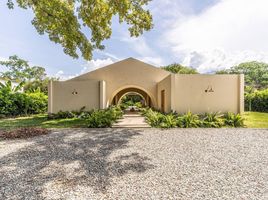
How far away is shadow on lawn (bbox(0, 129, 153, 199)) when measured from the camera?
4262mm

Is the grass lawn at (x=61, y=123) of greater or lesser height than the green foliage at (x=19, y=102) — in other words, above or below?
below

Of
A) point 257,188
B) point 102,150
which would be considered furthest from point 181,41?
point 257,188

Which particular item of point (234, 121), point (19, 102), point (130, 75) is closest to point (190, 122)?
point (234, 121)

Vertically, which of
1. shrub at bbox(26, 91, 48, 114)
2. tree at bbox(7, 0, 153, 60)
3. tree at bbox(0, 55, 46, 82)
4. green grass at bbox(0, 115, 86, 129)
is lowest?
green grass at bbox(0, 115, 86, 129)

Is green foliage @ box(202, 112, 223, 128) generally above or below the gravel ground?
above

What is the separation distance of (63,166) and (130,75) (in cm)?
1549

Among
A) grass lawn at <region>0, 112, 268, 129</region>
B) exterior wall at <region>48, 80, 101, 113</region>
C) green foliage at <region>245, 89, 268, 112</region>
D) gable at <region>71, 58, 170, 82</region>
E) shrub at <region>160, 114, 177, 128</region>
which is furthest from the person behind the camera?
green foliage at <region>245, 89, 268, 112</region>

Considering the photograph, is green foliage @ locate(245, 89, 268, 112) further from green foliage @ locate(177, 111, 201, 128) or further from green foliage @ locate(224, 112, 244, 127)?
green foliage @ locate(177, 111, 201, 128)

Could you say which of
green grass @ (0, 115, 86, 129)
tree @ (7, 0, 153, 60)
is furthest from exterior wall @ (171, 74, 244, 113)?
green grass @ (0, 115, 86, 129)

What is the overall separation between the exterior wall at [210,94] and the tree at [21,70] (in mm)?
38551

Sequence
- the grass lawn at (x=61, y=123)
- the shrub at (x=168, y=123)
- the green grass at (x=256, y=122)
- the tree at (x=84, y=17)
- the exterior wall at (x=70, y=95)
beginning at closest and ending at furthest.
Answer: the tree at (x=84, y=17)
the shrub at (x=168, y=123)
the green grass at (x=256, y=122)
the grass lawn at (x=61, y=123)
the exterior wall at (x=70, y=95)

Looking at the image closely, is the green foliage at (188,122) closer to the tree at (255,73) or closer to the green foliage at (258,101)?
the green foliage at (258,101)

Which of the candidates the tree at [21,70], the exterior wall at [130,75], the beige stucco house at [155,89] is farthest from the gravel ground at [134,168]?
the tree at [21,70]

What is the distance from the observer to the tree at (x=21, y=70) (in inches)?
1622
